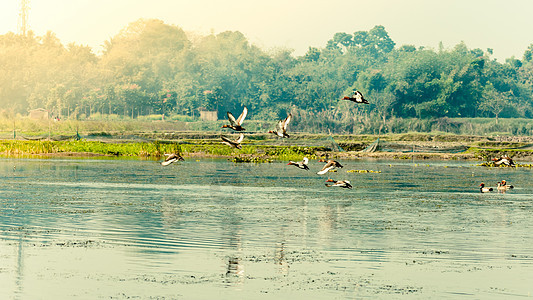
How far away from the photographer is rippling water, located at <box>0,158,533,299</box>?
63.1ft

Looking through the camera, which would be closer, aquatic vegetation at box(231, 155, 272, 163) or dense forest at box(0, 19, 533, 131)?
aquatic vegetation at box(231, 155, 272, 163)

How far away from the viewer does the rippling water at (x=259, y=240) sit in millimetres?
19219

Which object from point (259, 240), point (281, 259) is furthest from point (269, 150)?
point (281, 259)

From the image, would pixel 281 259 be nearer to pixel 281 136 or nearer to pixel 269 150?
pixel 281 136

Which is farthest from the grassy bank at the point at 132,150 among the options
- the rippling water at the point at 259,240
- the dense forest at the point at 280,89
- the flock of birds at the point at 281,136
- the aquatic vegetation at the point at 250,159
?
the dense forest at the point at 280,89

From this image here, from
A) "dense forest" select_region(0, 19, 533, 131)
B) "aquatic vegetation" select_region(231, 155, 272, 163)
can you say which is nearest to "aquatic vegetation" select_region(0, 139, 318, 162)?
"aquatic vegetation" select_region(231, 155, 272, 163)

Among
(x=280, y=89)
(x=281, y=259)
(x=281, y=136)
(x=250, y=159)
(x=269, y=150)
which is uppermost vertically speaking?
(x=280, y=89)

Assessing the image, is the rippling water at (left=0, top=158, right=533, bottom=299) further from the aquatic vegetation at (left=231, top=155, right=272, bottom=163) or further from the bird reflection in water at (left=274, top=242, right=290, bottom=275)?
the aquatic vegetation at (left=231, top=155, right=272, bottom=163)

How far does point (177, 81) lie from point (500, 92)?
2786 inches

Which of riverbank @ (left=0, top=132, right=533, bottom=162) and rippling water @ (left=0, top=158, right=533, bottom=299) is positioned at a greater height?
riverbank @ (left=0, top=132, right=533, bottom=162)

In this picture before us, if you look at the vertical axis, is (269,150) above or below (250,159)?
above

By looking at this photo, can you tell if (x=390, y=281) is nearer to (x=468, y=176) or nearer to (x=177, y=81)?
(x=468, y=176)

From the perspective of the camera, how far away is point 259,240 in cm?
2606

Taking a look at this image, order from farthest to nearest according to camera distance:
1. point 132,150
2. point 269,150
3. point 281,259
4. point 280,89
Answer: point 280,89
point 269,150
point 132,150
point 281,259
